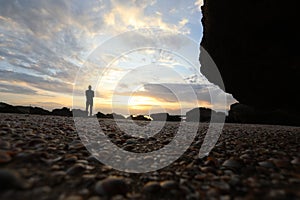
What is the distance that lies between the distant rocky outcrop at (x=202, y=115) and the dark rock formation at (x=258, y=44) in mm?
9513

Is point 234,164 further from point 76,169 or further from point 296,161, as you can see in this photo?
point 76,169

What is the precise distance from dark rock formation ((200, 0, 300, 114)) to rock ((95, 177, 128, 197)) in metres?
4.42

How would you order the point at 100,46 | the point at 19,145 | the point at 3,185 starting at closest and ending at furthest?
the point at 3,185 → the point at 19,145 → the point at 100,46

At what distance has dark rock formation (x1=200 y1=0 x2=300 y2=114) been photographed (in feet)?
13.8

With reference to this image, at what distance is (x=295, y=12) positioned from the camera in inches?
154

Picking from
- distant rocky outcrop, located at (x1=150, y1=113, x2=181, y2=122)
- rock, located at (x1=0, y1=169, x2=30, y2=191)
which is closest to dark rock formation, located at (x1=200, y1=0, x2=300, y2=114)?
rock, located at (x1=0, y1=169, x2=30, y2=191)

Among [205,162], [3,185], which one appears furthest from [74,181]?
[205,162]

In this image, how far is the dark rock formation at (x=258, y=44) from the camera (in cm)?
419

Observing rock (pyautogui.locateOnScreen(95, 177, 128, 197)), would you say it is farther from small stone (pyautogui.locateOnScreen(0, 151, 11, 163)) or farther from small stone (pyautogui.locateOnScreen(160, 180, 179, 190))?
small stone (pyautogui.locateOnScreen(0, 151, 11, 163))

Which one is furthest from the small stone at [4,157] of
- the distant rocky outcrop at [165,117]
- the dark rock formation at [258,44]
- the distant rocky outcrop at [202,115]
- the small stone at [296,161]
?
the distant rocky outcrop at [202,115]

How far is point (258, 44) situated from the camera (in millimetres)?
5188

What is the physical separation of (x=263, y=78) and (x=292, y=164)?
5.80 meters

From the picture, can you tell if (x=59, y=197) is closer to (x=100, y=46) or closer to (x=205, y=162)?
(x=205, y=162)

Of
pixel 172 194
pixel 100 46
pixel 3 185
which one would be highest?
pixel 100 46
